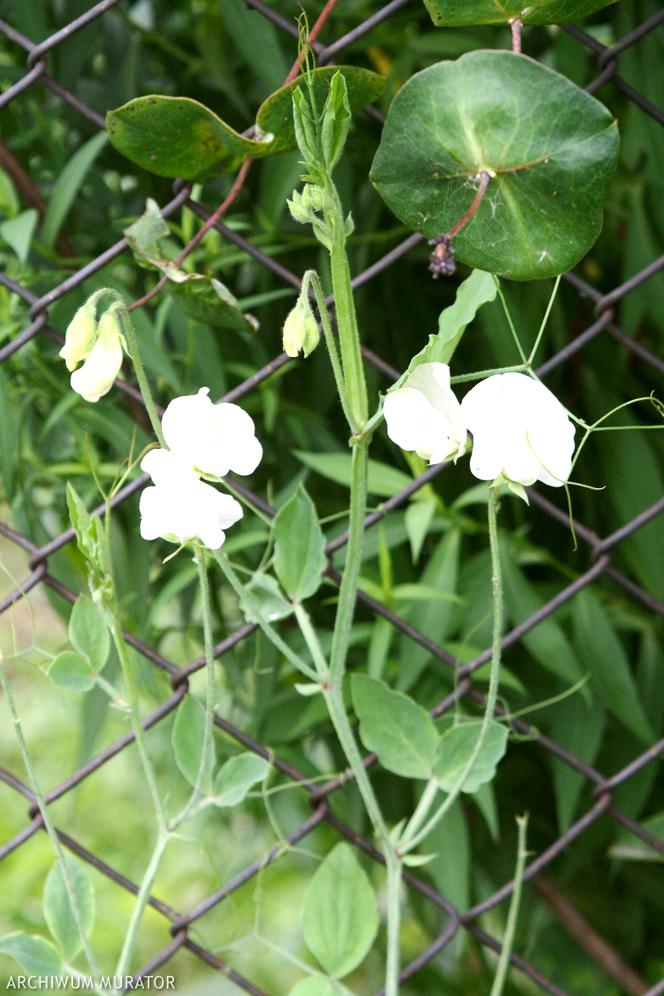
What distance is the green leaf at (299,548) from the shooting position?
62 centimetres

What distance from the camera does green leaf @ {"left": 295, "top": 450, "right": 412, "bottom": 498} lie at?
0.80 metres

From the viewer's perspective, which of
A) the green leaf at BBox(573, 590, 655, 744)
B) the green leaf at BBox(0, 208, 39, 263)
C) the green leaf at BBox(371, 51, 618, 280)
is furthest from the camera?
the green leaf at BBox(573, 590, 655, 744)

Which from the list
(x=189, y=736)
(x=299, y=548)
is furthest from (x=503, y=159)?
(x=189, y=736)

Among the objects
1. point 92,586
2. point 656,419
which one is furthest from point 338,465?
point 656,419

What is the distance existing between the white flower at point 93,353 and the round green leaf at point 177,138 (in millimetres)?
118

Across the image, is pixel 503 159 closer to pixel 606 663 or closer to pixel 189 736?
pixel 189 736

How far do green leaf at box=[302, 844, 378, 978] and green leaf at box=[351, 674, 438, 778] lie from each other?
6cm

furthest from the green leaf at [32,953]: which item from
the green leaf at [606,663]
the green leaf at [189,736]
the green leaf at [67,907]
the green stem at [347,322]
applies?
the green leaf at [606,663]

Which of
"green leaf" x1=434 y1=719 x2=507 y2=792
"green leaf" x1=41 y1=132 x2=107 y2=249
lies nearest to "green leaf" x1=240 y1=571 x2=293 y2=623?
"green leaf" x1=434 y1=719 x2=507 y2=792

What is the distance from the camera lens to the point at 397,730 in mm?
647

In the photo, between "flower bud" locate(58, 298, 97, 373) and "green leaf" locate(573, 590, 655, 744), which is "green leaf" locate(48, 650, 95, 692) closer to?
"flower bud" locate(58, 298, 97, 373)

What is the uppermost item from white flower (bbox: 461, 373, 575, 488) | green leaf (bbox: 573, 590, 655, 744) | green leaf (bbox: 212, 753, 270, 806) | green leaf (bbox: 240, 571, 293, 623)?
white flower (bbox: 461, 373, 575, 488)

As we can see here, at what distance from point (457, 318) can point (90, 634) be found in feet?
0.84

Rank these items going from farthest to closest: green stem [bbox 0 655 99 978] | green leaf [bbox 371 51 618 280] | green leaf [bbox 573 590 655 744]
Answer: green leaf [bbox 573 590 655 744]
green stem [bbox 0 655 99 978]
green leaf [bbox 371 51 618 280]
